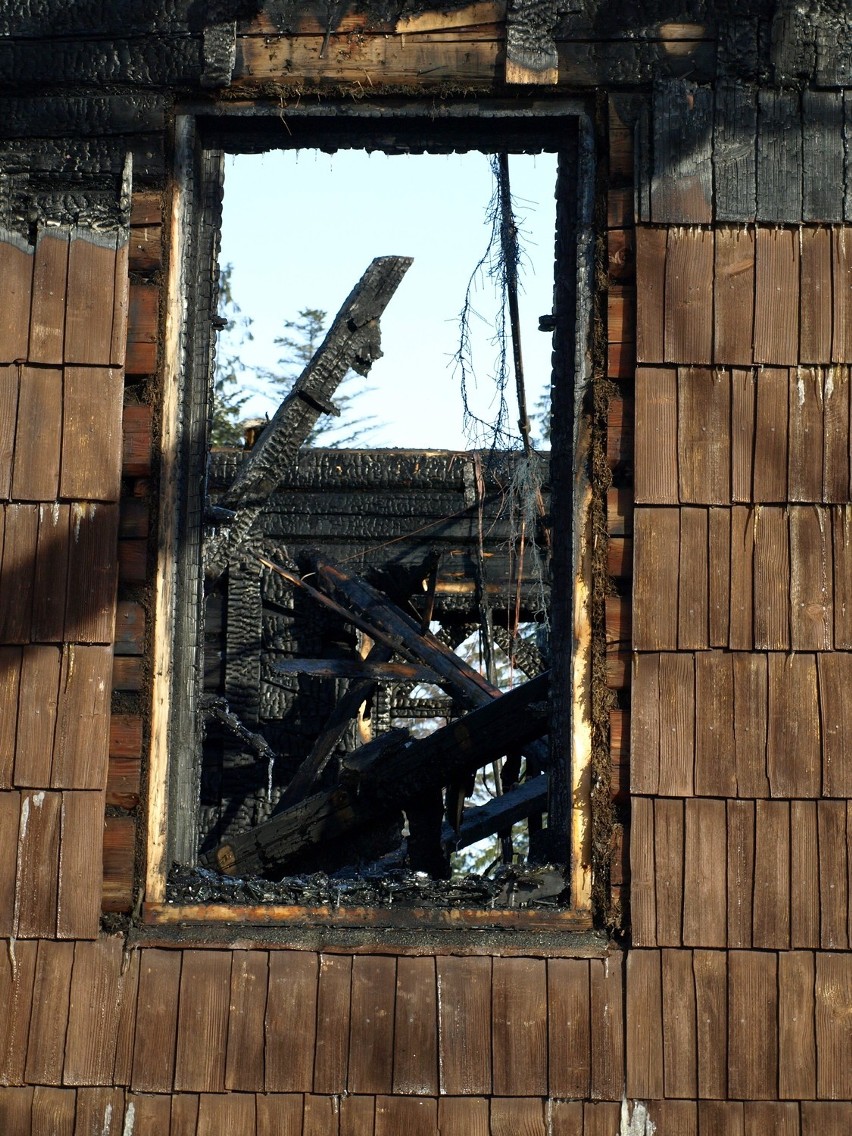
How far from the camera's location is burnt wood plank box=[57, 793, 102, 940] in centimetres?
424

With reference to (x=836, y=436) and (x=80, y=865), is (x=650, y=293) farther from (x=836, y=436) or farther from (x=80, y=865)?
(x=80, y=865)

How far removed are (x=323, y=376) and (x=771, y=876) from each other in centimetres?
386

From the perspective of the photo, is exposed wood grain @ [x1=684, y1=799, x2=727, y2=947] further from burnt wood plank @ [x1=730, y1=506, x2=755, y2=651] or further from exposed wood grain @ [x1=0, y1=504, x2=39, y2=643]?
exposed wood grain @ [x1=0, y1=504, x2=39, y2=643]

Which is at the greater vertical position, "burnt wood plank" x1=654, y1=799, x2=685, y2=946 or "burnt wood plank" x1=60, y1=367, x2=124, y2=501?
"burnt wood plank" x1=60, y1=367, x2=124, y2=501

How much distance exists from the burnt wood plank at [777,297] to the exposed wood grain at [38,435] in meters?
2.19

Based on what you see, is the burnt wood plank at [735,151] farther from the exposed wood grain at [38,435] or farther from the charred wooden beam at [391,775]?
the charred wooden beam at [391,775]

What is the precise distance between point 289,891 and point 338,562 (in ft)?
19.4

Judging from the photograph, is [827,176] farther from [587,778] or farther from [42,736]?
[42,736]

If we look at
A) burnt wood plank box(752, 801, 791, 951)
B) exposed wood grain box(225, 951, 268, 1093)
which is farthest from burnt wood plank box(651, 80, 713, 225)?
exposed wood grain box(225, 951, 268, 1093)

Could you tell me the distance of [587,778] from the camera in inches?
171

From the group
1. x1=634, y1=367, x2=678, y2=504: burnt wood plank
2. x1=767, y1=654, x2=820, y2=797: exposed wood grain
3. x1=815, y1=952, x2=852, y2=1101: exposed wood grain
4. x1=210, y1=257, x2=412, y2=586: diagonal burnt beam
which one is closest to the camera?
x1=815, y1=952, x2=852, y2=1101: exposed wood grain

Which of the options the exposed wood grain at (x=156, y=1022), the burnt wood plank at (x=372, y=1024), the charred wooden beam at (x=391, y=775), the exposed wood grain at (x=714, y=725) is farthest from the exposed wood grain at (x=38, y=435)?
Result: the charred wooden beam at (x=391, y=775)

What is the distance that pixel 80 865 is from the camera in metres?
4.26

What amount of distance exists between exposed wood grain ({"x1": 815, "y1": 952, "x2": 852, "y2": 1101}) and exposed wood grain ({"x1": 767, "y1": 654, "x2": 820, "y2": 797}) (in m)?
0.51
